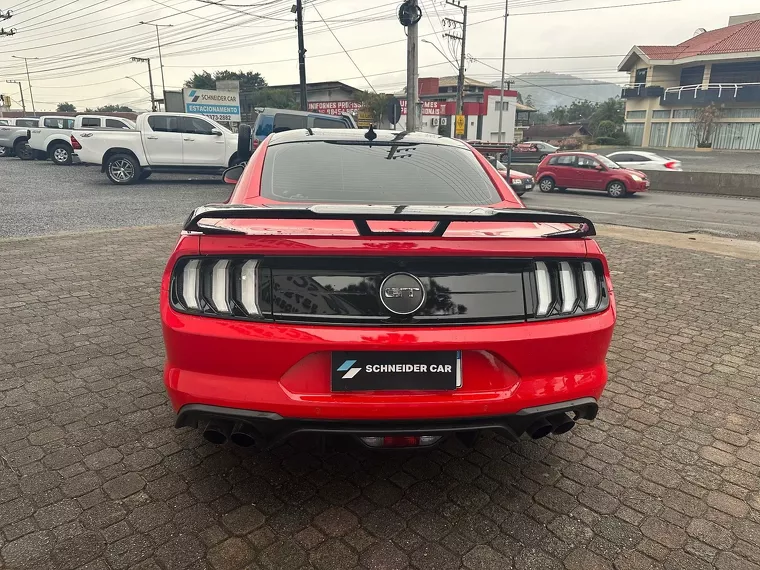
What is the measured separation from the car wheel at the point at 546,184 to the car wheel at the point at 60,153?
58.9 feet

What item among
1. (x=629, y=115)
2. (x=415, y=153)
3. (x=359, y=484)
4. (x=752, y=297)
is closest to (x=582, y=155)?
(x=752, y=297)

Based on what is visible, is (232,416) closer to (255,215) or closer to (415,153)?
(255,215)

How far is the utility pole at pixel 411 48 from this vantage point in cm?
1570

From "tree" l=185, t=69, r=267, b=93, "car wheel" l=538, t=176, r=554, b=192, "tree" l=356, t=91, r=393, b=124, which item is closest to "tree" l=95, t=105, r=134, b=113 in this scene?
"tree" l=185, t=69, r=267, b=93

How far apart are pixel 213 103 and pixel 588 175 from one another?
77.8 feet

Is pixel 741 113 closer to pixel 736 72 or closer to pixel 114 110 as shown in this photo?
pixel 736 72

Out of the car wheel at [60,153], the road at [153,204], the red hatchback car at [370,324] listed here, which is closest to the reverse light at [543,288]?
the red hatchback car at [370,324]

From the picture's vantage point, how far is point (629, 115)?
5259 cm

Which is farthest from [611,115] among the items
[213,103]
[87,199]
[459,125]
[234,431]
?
[234,431]

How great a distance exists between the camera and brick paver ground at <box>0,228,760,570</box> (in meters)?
2.13

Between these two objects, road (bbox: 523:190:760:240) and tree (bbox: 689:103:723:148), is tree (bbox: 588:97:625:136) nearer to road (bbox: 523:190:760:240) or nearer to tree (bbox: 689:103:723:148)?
tree (bbox: 689:103:723:148)

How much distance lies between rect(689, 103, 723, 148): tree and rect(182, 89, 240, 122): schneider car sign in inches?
1453

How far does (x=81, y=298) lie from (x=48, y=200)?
8818 millimetres

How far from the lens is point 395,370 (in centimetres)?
207
